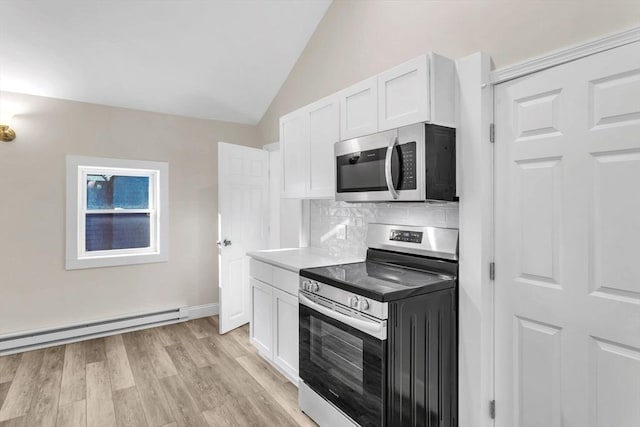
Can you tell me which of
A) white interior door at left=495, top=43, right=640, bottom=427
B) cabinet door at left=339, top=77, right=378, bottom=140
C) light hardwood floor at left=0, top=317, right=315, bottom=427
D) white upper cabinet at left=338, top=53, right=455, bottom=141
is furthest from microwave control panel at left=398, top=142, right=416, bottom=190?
light hardwood floor at left=0, top=317, right=315, bottom=427

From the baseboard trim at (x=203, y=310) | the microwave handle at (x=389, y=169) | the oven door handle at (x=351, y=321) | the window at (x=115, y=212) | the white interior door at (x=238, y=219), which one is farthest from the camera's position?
the baseboard trim at (x=203, y=310)

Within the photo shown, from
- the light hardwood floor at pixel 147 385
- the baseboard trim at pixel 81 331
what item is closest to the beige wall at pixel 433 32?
the light hardwood floor at pixel 147 385

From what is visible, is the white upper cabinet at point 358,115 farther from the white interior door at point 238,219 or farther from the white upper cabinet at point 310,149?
the white interior door at point 238,219

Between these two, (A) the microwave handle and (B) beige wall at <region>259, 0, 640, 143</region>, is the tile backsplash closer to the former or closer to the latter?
(A) the microwave handle

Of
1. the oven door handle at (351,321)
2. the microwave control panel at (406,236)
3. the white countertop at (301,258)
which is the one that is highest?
the microwave control panel at (406,236)

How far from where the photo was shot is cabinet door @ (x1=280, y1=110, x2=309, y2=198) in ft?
9.47

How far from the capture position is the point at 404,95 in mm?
1943

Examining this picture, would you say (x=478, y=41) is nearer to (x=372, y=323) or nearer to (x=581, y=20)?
(x=581, y=20)

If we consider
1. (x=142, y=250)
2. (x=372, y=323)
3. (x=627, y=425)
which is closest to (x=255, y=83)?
(x=142, y=250)

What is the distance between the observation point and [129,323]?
3809mm

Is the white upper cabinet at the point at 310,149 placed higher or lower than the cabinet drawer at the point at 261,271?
higher

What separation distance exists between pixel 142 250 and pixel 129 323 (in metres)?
0.81

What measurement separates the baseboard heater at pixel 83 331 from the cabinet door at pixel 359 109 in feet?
9.88

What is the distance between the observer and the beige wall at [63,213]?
333 centimetres
